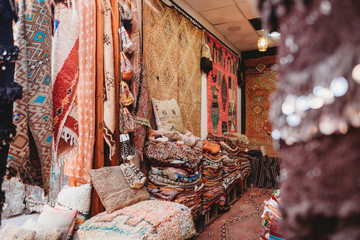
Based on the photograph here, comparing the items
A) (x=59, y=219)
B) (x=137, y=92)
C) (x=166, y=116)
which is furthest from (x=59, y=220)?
(x=166, y=116)

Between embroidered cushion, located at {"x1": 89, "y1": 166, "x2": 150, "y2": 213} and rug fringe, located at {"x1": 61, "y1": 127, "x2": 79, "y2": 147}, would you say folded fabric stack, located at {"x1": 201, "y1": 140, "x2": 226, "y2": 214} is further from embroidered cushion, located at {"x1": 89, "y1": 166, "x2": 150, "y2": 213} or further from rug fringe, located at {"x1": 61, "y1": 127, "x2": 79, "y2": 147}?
rug fringe, located at {"x1": 61, "y1": 127, "x2": 79, "y2": 147}

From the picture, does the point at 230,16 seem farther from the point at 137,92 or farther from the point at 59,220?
the point at 59,220

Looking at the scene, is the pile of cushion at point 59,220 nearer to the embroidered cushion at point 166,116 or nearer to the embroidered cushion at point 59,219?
the embroidered cushion at point 59,219

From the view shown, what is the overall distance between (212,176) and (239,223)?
72cm

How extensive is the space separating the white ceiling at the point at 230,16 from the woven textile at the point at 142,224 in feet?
10.7

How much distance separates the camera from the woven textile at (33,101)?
97 cm

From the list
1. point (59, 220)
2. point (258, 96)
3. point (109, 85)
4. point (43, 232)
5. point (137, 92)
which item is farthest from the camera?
point (258, 96)

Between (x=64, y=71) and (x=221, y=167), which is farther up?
(x=64, y=71)

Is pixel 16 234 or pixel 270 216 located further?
pixel 270 216

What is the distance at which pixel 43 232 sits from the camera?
5.69ft

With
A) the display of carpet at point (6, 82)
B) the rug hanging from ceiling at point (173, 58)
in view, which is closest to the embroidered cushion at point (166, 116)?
the rug hanging from ceiling at point (173, 58)

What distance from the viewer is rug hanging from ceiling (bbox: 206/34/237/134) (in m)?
4.80

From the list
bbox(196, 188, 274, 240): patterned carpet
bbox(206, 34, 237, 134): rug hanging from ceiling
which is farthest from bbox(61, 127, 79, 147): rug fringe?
bbox(206, 34, 237, 134): rug hanging from ceiling

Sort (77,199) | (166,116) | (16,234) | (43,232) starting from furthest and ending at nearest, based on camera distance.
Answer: (166,116) < (77,199) < (43,232) < (16,234)
